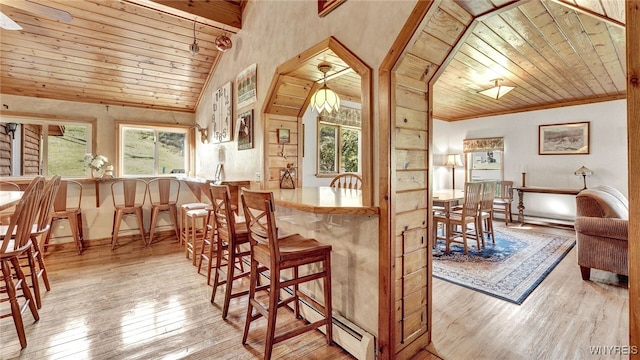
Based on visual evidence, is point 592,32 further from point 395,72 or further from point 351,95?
point 351,95

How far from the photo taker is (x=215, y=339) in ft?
6.50

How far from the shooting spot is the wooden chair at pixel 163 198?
4377 mm

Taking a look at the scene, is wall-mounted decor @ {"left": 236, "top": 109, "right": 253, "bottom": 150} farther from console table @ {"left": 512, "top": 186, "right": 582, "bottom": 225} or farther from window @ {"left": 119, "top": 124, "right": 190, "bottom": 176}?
console table @ {"left": 512, "top": 186, "right": 582, "bottom": 225}

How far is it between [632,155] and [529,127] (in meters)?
6.10

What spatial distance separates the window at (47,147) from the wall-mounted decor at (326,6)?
4194 mm

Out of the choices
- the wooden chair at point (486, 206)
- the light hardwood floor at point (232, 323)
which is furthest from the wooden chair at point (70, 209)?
the wooden chair at point (486, 206)

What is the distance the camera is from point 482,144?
6484mm

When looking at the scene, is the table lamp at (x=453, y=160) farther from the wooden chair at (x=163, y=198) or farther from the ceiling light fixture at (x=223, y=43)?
the wooden chair at (x=163, y=198)

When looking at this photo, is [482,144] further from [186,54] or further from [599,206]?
[186,54]

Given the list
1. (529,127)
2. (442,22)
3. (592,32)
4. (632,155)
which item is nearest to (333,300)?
(632,155)

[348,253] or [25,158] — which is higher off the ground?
[25,158]

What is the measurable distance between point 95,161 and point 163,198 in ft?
3.44

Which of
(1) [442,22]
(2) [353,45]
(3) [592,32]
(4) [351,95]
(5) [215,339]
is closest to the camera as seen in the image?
(1) [442,22]

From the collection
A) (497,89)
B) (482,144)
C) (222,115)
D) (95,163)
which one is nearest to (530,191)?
(482,144)
